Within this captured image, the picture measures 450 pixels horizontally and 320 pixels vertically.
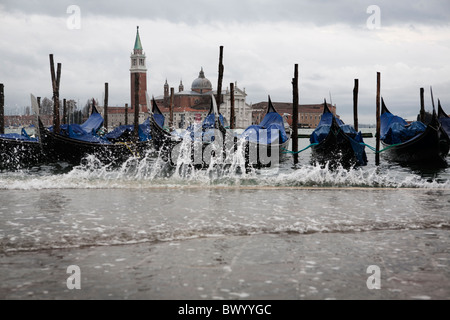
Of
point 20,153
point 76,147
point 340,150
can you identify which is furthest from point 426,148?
point 20,153

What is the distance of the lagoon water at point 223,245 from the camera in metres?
2.94

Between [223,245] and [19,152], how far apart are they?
44.2ft

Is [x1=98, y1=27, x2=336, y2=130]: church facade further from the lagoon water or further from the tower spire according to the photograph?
the lagoon water

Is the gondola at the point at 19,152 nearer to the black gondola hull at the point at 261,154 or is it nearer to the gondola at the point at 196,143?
the gondola at the point at 196,143

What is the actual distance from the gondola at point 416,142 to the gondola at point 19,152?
12.5 meters

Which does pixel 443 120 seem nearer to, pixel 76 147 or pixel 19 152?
pixel 76 147

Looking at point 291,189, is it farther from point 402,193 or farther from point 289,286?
point 289,286

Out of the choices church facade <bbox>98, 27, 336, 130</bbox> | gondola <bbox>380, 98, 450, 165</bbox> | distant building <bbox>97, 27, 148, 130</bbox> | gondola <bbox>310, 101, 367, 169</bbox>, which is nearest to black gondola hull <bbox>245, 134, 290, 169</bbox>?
gondola <bbox>310, 101, 367, 169</bbox>

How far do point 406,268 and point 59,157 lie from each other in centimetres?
1359

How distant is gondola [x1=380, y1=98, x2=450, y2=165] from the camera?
15.4 meters

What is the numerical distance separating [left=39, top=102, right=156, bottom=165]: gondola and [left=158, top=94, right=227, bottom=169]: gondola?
177cm
